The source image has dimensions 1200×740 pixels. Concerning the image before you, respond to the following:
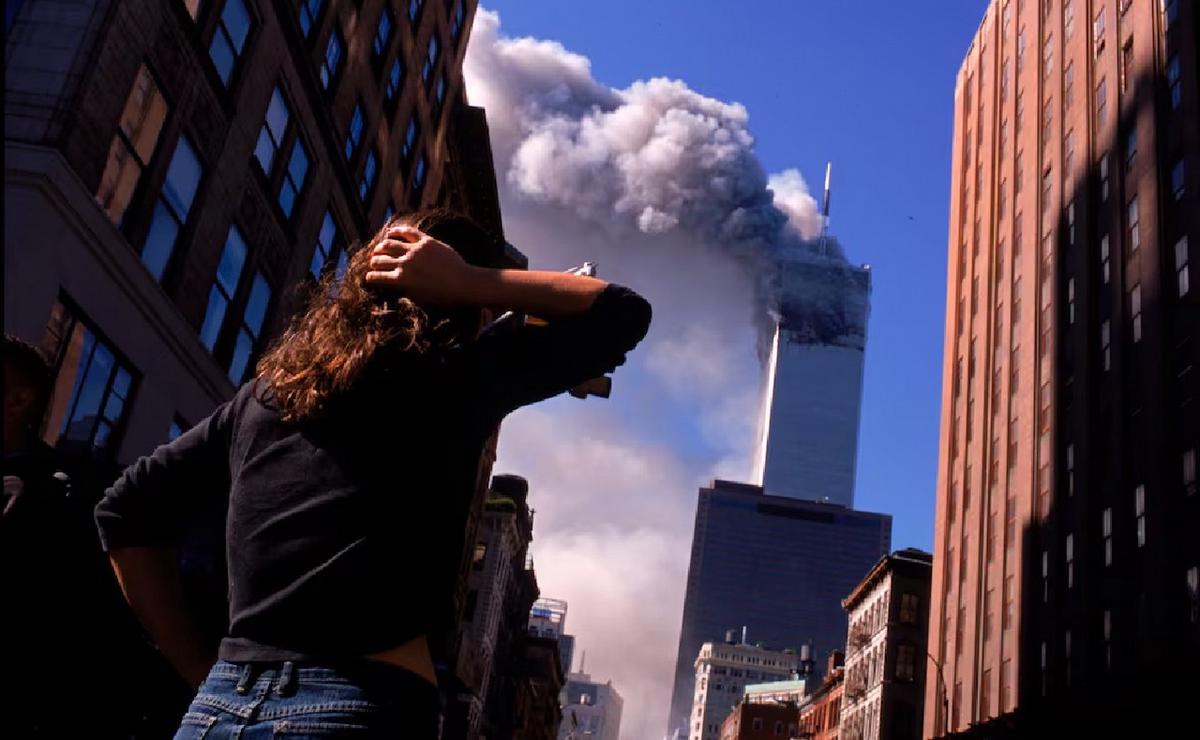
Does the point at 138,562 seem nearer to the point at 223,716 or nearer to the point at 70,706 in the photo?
the point at 223,716

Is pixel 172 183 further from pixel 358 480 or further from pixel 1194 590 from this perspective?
pixel 1194 590

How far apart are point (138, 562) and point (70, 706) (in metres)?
3.78

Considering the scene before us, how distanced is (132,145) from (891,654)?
59522 mm

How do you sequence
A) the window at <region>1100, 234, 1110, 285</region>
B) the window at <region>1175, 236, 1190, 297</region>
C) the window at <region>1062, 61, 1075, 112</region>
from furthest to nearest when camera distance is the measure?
the window at <region>1062, 61, 1075, 112</region> → the window at <region>1100, 234, 1110, 285</region> → the window at <region>1175, 236, 1190, 297</region>

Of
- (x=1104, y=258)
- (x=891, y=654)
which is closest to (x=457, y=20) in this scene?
(x=1104, y=258)

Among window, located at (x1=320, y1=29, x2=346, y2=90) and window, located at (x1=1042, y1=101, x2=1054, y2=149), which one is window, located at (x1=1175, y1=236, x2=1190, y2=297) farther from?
window, located at (x1=320, y1=29, x2=346, y2=90)

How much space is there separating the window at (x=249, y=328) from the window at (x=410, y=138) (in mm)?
11160

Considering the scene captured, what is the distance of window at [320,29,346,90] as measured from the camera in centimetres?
2661

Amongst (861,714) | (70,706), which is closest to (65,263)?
(70,706)

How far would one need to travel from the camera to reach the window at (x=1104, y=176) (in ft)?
148

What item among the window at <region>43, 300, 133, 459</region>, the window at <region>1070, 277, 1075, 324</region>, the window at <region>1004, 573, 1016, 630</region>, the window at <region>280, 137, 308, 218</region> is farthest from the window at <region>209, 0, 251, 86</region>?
the window at <region>1004, 573, 1016, 630</region>

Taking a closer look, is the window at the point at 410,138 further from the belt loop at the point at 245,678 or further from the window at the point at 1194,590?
the belt loop at the point at 245,678

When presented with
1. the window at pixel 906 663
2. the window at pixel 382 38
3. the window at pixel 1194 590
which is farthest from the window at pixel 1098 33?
the window at pixel 906 663

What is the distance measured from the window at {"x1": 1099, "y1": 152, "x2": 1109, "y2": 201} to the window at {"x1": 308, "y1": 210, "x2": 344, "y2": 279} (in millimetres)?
30690
